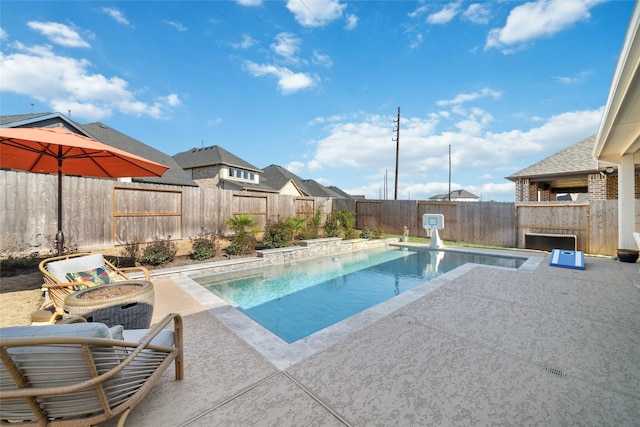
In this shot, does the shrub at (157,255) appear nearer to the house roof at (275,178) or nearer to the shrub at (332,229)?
the shrub at (332,229)

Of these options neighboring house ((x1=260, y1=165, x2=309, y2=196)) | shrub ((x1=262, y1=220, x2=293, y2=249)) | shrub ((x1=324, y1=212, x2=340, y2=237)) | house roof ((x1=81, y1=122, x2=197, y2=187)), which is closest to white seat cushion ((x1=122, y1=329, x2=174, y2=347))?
shrub ((x1=262, y1=220, x2=293, y2=249))

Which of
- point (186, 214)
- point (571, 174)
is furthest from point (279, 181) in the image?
point (571, 174)

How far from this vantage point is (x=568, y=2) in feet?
18.8

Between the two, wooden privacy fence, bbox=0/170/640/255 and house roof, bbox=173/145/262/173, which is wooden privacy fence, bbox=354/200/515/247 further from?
house roof, bbox=173/145/262/173

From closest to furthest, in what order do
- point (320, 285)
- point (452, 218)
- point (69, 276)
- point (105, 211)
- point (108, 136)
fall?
point (69, 276)
point (320, 285)
point (105, 211)
point (452, 218)
point (108, 136)

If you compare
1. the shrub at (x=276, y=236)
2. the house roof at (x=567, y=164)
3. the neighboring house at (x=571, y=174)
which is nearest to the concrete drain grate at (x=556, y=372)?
the shrub at (x=276, y=236)

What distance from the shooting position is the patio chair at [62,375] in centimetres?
127

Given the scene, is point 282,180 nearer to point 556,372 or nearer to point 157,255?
point 157,255

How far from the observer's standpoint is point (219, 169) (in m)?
21.4

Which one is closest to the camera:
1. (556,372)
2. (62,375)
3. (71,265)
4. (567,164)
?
(62,375)

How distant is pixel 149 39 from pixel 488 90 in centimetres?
1213

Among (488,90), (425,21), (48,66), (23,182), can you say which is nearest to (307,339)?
(23,182)

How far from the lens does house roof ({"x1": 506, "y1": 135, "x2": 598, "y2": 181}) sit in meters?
11.7

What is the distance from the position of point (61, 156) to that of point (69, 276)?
2.26 meters
